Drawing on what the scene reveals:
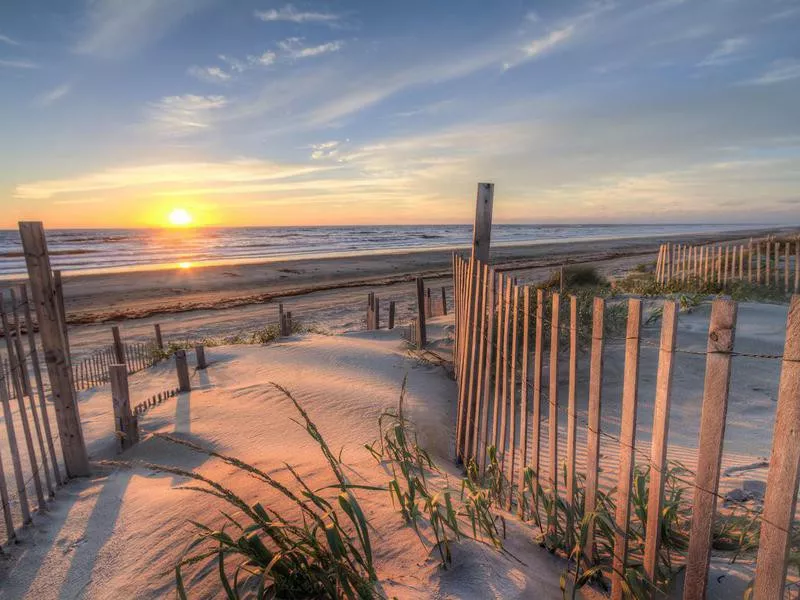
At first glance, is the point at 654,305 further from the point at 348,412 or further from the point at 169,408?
the point at 169,408

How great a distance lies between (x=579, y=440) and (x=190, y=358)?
666 cm

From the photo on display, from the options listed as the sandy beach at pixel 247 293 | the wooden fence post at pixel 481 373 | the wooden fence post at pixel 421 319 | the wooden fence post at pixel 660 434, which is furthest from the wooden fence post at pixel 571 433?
the sandy beach at pixel 247 293

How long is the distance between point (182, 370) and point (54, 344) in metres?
2.71

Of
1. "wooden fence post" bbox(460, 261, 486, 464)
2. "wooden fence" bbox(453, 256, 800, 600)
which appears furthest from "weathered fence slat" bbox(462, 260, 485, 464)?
"wooden fence" bbox(453, 256, 800, 600)

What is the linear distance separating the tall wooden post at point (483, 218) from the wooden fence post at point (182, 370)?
4.27 m

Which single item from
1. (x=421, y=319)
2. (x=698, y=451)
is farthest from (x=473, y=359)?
(x=421, y=319)

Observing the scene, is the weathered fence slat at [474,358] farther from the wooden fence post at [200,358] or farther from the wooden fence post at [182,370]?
the wooden fence post at [200,358]

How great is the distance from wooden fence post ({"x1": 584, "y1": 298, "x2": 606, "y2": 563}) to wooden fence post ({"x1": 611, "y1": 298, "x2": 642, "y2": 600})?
0.43 feet

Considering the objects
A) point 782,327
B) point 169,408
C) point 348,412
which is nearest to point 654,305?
point 782,327

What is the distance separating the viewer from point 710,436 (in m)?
1.80

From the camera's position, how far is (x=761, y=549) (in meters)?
1.69

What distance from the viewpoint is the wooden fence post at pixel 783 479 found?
5.09 feet

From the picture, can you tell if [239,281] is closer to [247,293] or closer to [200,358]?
[247,293]

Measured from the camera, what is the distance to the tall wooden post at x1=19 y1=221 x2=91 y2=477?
347 cm
